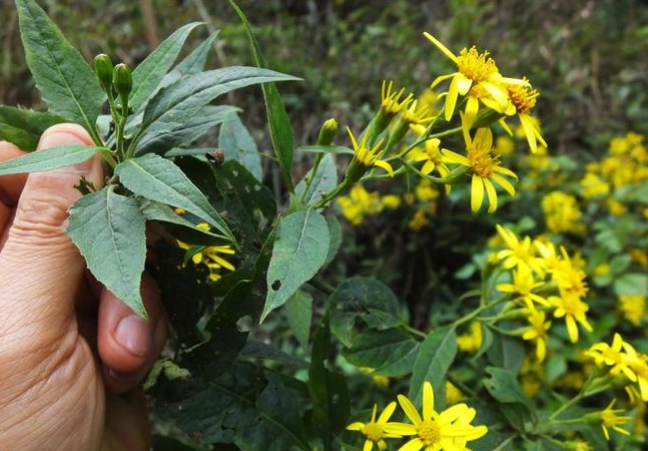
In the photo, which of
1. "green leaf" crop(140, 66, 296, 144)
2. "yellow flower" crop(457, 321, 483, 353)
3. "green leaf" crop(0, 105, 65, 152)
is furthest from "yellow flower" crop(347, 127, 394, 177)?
"yellow flower" crop(457, 321, 483, 353)

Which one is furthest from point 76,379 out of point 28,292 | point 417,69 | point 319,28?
point 319,28

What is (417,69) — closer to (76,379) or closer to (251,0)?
(251,0)

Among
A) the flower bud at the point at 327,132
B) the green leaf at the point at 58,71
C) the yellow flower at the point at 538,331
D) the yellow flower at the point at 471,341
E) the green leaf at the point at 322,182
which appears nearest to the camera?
the green leaf at the point at 58,71

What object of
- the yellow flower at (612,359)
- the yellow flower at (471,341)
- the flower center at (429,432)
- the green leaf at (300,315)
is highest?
the green leaf at (300,315)

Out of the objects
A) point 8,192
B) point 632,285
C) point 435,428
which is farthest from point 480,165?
point 632,285

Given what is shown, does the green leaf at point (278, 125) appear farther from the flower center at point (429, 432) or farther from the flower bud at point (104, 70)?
the flower center at point (429, 432)

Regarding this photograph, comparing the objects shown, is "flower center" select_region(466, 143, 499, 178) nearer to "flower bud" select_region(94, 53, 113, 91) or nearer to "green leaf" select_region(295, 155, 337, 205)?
"green leaf" select_region(295, 155, 337, 205)

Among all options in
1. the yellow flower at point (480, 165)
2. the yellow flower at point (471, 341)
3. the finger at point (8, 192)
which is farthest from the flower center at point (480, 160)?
the yellow flower at point (471, 341)
